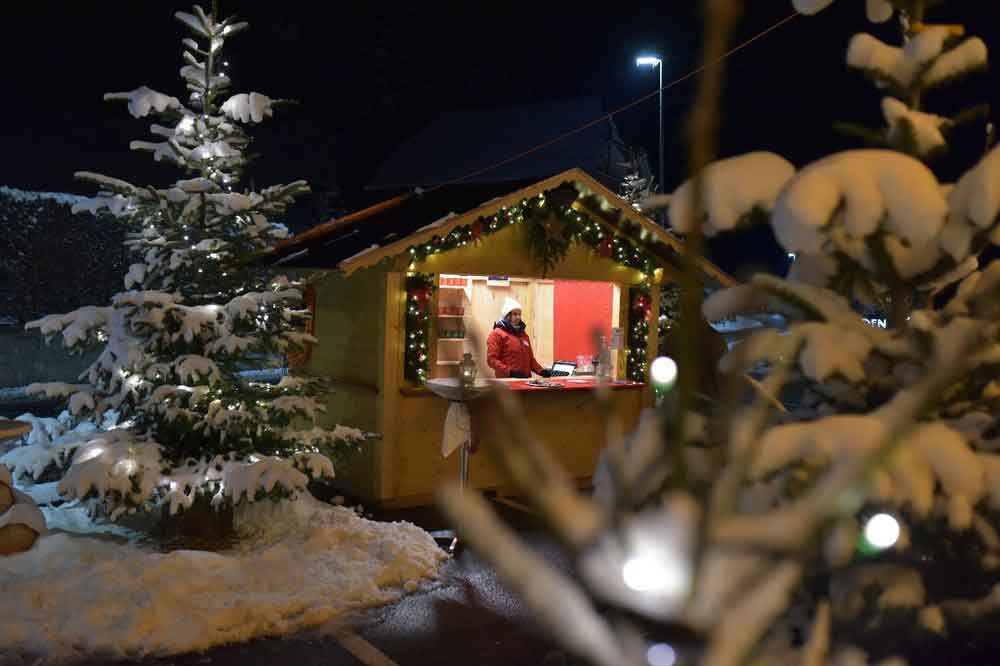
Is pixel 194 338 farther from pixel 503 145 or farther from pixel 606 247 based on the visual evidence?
pixel 503 145

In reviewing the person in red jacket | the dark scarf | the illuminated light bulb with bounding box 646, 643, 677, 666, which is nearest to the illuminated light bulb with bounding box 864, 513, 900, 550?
the illuminated light bulb with bounding box 646, 643, 677, 666

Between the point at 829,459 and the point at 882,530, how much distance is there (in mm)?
544

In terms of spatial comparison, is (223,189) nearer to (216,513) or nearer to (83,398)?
(83,398)

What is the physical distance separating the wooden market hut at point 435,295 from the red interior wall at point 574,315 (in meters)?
0.92

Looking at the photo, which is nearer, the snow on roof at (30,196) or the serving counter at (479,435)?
the serving counter at (479,435)

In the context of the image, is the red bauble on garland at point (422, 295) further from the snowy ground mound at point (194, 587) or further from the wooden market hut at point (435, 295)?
the snowy ground mound at point (194, 587)

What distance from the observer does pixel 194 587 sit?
6473 mm

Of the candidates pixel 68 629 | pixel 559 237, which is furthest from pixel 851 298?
Answer: pixel 559 237

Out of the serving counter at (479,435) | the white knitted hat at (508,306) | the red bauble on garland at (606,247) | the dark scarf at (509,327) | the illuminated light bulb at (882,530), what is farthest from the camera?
the white knitted hat at (508,306)

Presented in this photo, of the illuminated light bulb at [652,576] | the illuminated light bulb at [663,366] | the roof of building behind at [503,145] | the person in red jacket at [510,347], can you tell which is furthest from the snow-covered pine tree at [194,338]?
the roof of building behind at [503,145]

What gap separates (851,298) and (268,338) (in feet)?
17.6

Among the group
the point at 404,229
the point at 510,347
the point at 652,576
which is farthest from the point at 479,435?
the point at 652,576

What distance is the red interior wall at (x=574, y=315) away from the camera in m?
12.9

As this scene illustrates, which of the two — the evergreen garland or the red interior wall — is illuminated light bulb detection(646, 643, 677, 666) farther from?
the red interior wall
